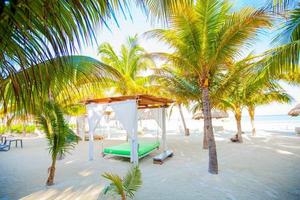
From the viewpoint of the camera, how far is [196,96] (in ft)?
31.6

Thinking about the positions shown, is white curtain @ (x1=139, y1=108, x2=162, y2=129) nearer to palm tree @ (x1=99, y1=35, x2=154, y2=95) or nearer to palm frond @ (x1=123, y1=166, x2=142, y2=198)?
palm tree @ (x1=99, y1=35, x2=154, y2=95)

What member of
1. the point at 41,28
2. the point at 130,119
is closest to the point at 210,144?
the point at 130,119

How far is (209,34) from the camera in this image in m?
5.80

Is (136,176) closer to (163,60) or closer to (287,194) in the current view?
(287,194)

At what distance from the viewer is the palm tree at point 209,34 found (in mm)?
5305

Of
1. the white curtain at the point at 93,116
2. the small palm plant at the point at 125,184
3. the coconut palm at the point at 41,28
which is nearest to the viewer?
the coconut palm at the point at 41,28

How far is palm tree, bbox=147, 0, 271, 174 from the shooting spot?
209 inches

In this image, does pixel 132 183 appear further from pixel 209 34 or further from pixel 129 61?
pixel 129 61

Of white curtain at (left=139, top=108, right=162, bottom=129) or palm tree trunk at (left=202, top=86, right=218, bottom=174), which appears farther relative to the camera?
white curtain at (left=139, top=108, right=162, bottom=129)

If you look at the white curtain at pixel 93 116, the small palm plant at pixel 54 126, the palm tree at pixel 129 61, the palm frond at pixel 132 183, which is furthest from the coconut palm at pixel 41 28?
the palm tree at pixel 129 61

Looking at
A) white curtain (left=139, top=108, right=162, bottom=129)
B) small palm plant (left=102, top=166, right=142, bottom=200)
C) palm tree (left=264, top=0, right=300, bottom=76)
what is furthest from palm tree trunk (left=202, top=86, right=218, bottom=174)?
white curtain (left=139, top=108, right=162, bottom=129)

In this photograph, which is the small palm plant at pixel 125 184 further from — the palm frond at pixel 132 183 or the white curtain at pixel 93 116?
the white curtain at pixel 93 116

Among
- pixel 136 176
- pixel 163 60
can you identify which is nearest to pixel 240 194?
pixel 136 176

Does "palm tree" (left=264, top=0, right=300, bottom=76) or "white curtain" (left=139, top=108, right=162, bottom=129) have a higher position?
"palm tree" (left=264, top=0, right=300, bottom=76)
